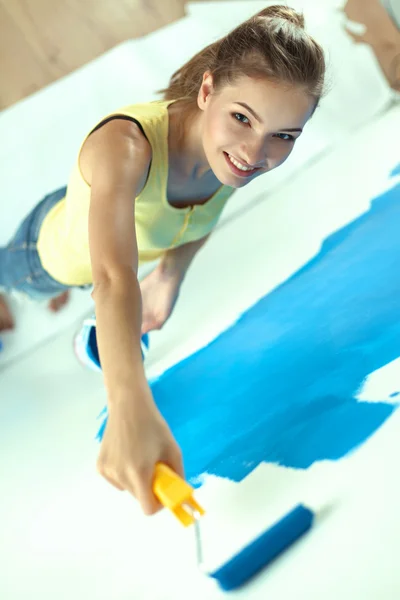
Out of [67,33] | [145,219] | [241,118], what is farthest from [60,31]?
[241,118]

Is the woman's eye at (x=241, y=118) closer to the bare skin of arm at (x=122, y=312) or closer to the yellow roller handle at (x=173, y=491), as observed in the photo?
the bare skin of arm at (x=122, y=312)

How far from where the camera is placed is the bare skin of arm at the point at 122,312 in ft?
1.08

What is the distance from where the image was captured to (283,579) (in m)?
0.37

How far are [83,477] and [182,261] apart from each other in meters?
0.26

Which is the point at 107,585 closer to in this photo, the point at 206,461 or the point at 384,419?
the point at 206,461

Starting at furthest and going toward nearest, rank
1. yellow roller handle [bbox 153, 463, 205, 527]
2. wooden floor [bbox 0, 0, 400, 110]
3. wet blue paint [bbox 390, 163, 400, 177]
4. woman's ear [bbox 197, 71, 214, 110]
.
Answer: wooden floor [bbox 0, 0, 400, 110] < wet blue paint [bbox 390, 163, 400, 177] < woman's ear [bbox 197, 71, 214, 110] < yellow roller handle [bbox 153, 463, 205, 527]

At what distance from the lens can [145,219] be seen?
53cm

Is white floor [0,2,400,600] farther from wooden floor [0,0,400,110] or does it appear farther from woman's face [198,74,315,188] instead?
woman's face [198,74,315,188]

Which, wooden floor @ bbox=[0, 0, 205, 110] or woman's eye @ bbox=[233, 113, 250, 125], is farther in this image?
wooden floor @ bbox=[0, 0, 205, 110]

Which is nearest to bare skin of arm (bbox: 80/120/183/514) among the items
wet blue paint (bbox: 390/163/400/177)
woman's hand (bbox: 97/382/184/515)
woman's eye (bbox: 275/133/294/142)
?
woman's hand (bbox: 97/382/184/515)

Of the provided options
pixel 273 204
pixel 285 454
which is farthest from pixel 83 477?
pixel 273 204

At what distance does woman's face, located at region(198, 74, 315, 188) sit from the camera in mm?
380

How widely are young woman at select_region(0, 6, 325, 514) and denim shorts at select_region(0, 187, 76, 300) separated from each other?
109 mm

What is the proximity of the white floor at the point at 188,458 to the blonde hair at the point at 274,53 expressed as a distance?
0.22 m
